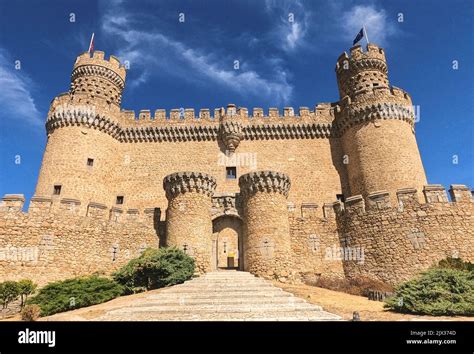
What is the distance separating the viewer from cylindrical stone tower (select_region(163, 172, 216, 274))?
15766 mm

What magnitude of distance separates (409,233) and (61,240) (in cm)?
1629

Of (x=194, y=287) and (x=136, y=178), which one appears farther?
(x=136, y=178)

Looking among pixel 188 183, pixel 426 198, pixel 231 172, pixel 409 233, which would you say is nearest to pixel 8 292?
pixel 188 183

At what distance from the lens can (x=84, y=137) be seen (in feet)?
73.3

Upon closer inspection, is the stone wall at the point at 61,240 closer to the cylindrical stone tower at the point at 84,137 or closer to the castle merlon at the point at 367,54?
the cylindrical stone tower at the point at 84,137

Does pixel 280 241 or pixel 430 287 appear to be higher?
pixel 280 241

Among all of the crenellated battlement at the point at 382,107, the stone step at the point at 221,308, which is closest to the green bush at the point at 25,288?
the stone step at the point at 221,308

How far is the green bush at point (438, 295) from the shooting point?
7.93 m

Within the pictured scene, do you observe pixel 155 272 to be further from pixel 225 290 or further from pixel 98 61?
pixel 98 61

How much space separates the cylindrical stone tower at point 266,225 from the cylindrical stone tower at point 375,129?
277 inches

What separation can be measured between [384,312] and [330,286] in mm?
6441
